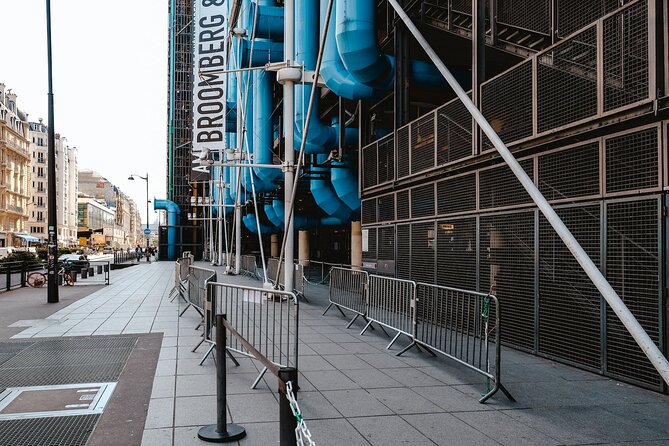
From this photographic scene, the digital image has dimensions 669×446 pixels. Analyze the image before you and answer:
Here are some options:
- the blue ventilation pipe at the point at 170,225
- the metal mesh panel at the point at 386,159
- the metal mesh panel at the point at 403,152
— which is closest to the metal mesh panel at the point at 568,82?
the metal mesh panel at the point at 403,152

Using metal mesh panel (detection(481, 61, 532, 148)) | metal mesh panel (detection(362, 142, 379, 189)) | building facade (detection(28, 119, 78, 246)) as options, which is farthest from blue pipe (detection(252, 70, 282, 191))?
building facade (detection(28, 119, 78, 246))

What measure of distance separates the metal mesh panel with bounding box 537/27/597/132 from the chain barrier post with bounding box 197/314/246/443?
568 cm

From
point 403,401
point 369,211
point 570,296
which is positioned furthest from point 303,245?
point 403,401

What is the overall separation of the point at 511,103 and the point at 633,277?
368cm

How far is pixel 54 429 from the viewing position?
202 inches

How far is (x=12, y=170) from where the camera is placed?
96.2 m

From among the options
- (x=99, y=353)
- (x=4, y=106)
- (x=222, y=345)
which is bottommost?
(x=99, y=353)

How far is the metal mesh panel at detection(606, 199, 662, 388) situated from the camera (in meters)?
6.50

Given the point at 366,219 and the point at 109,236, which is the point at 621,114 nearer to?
the point at 366,219

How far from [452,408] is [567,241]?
8.52 feet

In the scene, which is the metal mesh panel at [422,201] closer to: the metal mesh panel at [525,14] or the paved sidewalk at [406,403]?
the metal mesh panel at [525,14]

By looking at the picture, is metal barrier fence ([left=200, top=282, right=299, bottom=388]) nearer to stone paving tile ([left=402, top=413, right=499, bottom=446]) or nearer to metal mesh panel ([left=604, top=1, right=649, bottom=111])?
stone paving tile ([left=402, top=413, right=499, bottom=446])

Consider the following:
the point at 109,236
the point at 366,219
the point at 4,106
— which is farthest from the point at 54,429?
the point at 109,236

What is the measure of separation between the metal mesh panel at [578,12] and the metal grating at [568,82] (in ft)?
2.31
